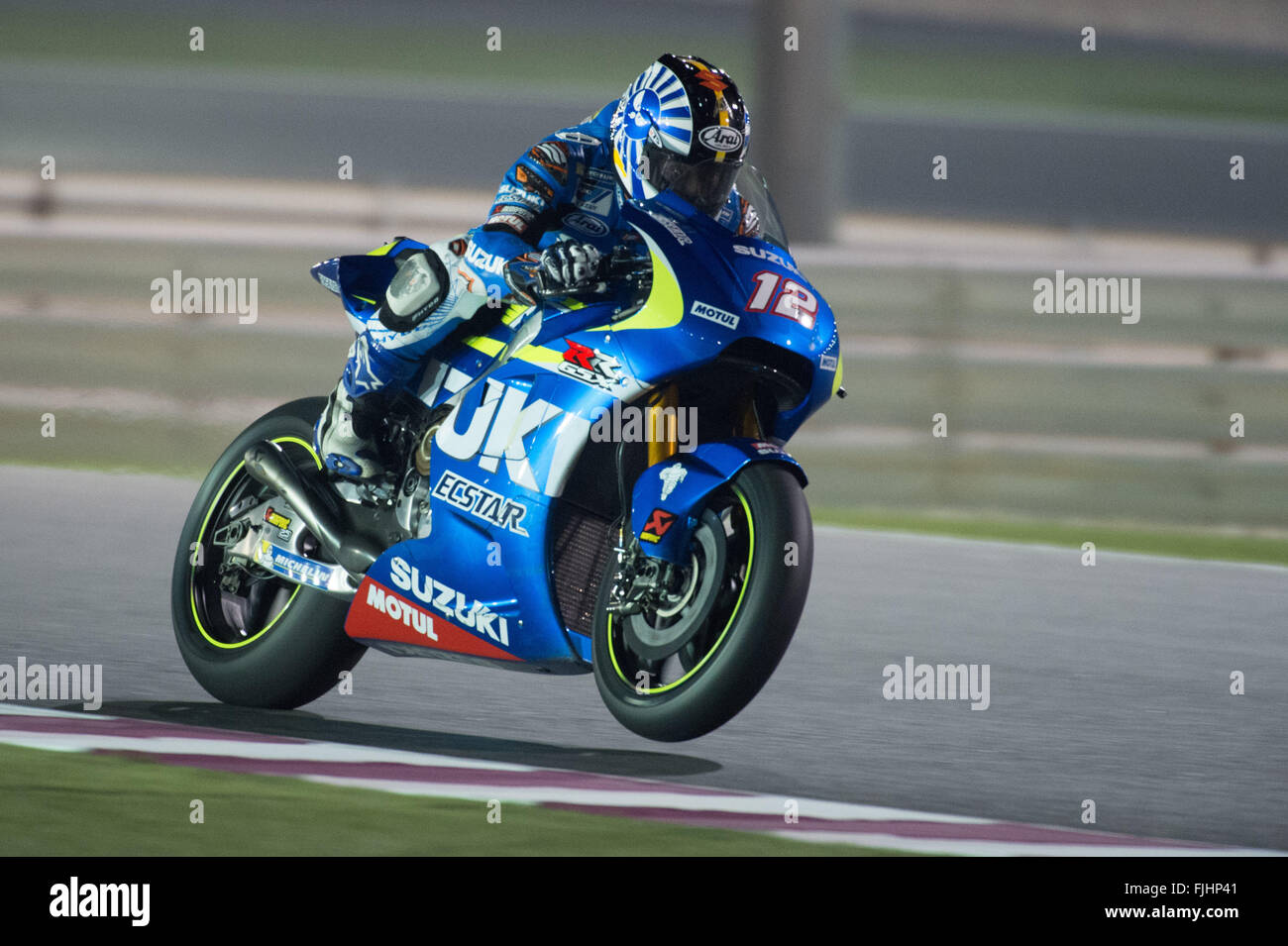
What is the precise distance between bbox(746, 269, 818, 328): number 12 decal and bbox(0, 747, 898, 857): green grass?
126 centimetres

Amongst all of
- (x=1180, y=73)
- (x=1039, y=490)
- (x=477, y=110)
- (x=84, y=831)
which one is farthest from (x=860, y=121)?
(x=84, y=831)

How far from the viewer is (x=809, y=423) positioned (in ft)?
36.3

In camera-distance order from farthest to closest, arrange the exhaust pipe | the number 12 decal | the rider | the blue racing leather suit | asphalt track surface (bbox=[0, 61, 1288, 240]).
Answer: asphalt track surface (bbox=[0, 61, 1288, 240]) → the exhaust pipe → the blue racing leather suit → the rider → the number 12 decal

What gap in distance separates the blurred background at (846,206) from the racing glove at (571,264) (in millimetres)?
5002

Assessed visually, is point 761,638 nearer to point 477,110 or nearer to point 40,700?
point 40,700

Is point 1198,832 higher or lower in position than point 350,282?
lower

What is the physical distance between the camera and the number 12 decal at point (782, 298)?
5637 mm

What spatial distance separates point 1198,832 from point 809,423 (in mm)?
5826

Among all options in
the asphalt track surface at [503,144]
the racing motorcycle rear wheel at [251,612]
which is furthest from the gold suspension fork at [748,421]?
the asphalt track surface at [503,144]

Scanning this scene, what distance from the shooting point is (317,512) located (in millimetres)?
6406

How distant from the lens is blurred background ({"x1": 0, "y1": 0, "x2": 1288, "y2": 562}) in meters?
11.1

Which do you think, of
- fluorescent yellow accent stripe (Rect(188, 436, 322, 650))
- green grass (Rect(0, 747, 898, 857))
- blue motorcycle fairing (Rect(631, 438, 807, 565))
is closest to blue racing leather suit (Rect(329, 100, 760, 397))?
fluorescent yellow accent stripe (Rect(188, 436, 322, 650))

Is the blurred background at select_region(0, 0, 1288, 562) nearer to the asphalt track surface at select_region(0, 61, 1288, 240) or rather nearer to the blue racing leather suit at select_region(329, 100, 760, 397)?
the asphalt track surface at select_region(0, 61, 1288, 240)
